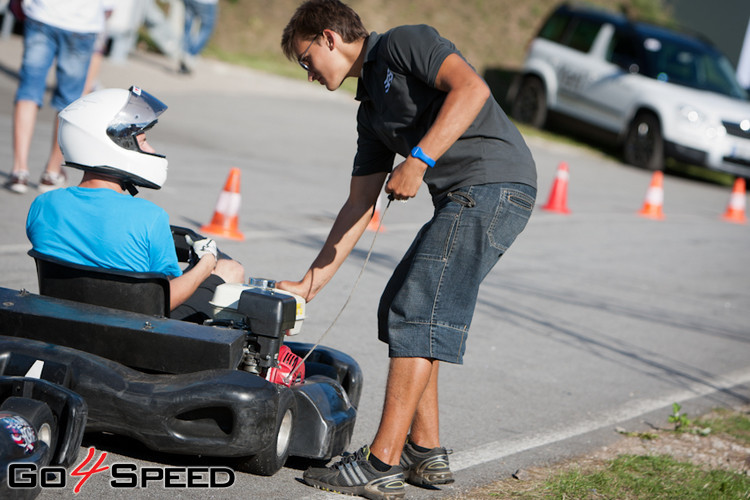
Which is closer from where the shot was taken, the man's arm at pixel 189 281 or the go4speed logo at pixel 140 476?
the go4speed logo at pixel 140 476

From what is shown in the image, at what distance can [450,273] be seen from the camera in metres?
3.69

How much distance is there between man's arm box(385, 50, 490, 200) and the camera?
139 inches

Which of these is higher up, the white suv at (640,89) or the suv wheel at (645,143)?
the white suv at (640,89)

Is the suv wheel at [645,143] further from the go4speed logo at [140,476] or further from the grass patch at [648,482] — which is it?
the go4speed logo at [140,476]

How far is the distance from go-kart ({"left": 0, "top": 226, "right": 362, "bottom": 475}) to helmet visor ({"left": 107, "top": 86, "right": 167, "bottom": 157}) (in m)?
0.54

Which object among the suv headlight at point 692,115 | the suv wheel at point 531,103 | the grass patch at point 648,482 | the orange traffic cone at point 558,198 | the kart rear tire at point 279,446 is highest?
the suv headlight at point 692,115

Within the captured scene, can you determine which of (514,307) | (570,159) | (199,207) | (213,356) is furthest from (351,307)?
(570,159)

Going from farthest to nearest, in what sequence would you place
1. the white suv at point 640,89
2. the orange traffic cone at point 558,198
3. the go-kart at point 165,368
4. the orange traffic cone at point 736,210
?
the white suv at point 640,89
the orange traffic cone at point 736,210
the orange traffic cone at point 558,198
the go-kart at point 165,368

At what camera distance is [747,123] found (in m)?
17.0

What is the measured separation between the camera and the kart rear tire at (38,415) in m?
3.10

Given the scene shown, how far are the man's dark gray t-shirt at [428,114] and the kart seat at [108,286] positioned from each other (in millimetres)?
1079

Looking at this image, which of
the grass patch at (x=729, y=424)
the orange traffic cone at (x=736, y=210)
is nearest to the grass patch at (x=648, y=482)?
the grass patch at (x=729, y=424)

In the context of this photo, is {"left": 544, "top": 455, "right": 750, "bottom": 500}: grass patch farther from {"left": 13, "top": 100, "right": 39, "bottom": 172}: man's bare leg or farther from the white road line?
{"left": 13, "top": 100, "right": 39, "bottom": 172}: man's bare leg

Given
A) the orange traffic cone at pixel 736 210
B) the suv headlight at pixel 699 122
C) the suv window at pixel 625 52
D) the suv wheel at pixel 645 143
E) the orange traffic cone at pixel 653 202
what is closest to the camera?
the orange traffic cone at pixel 653 202
